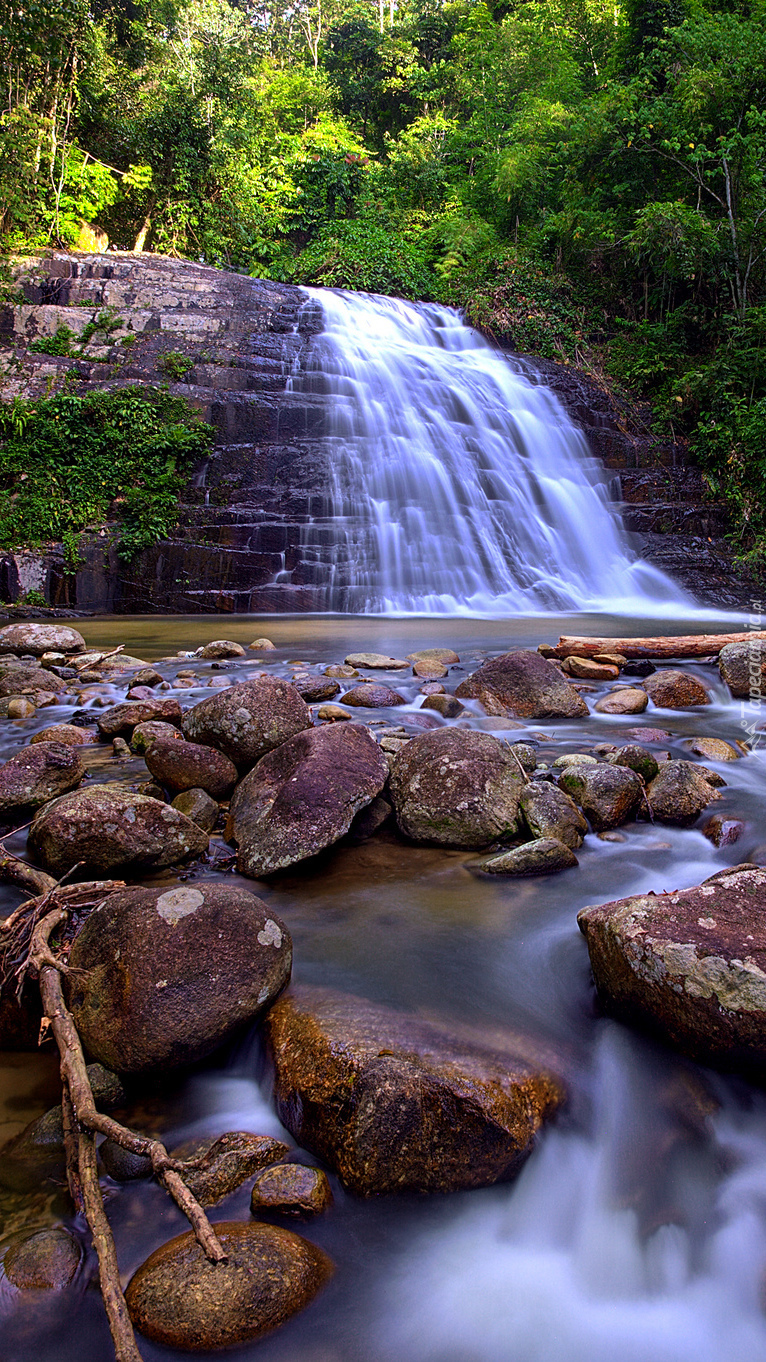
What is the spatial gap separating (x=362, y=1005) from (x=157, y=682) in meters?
3.99

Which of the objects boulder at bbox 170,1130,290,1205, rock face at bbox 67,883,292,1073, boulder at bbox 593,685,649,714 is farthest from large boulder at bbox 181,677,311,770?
boulder at bbox 593,685,649,714

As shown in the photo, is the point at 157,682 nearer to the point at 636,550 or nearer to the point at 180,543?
the point at 180,543

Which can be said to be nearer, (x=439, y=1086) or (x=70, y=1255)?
(x=70, y=1255)

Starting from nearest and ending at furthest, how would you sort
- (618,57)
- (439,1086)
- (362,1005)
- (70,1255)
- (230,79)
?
(70,1255), (439,1086), (362,1005), (618,57), (230,79)

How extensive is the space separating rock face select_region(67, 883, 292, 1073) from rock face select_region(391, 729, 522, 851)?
1.13m

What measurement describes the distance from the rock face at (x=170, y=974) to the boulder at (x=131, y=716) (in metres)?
2.29

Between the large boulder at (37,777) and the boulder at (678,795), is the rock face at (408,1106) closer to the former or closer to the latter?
the boulder at (678,795)

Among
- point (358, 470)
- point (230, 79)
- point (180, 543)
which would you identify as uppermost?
point (230, 79)

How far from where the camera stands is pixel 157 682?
5613mm

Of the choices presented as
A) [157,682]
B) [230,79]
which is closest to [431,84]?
[230,79]

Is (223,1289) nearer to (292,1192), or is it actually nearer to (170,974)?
(292,1192)

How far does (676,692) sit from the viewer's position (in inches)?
211

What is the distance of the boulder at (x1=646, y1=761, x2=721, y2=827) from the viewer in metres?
3.39

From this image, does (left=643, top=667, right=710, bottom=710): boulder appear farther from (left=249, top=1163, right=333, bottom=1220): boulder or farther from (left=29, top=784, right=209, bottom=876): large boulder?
(left=249, top=1163, right=333, bottom=1220): boulder
